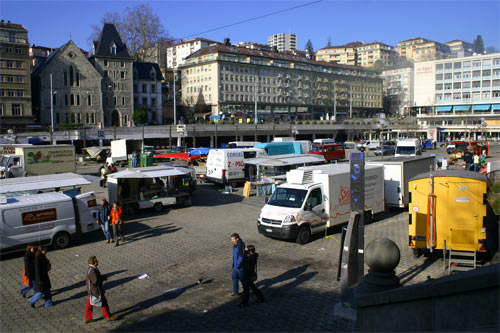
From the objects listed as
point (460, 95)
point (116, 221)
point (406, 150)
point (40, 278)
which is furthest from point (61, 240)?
point (460, 95)

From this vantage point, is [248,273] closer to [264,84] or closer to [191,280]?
[191,280]

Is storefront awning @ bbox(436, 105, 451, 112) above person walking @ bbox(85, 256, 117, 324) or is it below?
above

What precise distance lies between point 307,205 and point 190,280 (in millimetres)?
5198

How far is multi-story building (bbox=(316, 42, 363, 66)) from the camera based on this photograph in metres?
180

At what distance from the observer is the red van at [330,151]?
4238cm

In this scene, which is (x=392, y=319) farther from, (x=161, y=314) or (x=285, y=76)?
(x=285, y=76)

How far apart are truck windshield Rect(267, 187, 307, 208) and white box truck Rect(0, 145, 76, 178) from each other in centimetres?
2047

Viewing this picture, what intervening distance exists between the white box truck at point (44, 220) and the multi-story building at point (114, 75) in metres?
64.0

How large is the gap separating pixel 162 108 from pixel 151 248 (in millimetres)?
82678

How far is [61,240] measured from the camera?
14.0 metres

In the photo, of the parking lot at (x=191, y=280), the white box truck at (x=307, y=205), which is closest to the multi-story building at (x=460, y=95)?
the white box truck at (x=307, y=205)

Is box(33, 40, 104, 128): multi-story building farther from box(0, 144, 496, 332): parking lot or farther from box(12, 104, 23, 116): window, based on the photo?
box(0, 144, 496, 332): parking lot

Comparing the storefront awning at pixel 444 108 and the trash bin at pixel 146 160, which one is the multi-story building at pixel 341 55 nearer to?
the storefront awning at pixel 444 108

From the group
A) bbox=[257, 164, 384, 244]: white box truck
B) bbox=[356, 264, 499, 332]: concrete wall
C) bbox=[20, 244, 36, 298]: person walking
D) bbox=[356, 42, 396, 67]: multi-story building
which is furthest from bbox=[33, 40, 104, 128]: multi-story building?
bbox=[356, 42, 396, 67]: multi-story building
